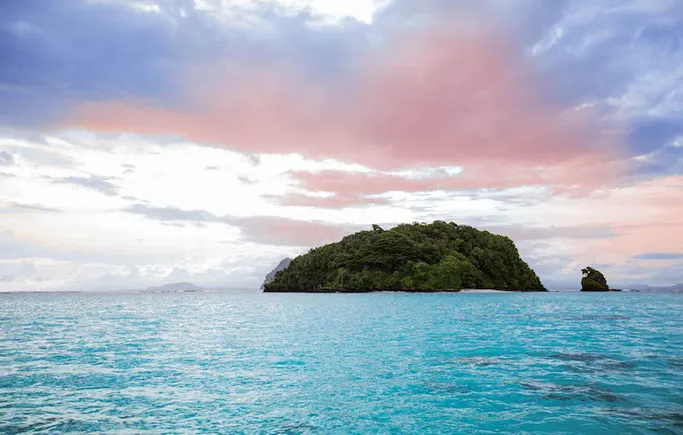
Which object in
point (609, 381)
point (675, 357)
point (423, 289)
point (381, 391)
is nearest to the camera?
point (381, 391)

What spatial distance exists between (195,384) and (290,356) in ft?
32.7

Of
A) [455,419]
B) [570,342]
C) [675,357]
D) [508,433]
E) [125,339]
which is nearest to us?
[508,433]

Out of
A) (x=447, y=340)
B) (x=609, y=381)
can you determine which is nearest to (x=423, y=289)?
(x=447, y=340)

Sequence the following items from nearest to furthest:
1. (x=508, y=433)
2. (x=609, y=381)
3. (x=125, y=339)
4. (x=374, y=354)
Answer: (x=508, y=433)
(x=609, y=381)
(x=374, y=354)
(x=125, y=339)

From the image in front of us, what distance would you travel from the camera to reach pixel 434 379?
24.0 meters

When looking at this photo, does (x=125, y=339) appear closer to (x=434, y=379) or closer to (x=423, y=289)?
(x=434, y=379)

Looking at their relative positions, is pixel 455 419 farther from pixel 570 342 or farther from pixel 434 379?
pixel 570 342

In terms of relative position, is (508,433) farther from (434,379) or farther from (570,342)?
(570,342)

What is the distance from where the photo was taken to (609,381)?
23.1m

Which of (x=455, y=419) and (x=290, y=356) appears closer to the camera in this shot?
(x=455, y=419)

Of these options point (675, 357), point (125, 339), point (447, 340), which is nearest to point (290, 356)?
point (447, 340)

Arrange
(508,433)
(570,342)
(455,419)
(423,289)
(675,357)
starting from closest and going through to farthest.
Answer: (508,433)
(455,419)
(675,357)
(570,342)
(423,289)

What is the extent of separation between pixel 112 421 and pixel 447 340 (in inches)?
1154

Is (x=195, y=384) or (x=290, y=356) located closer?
(x=195, y=384)
